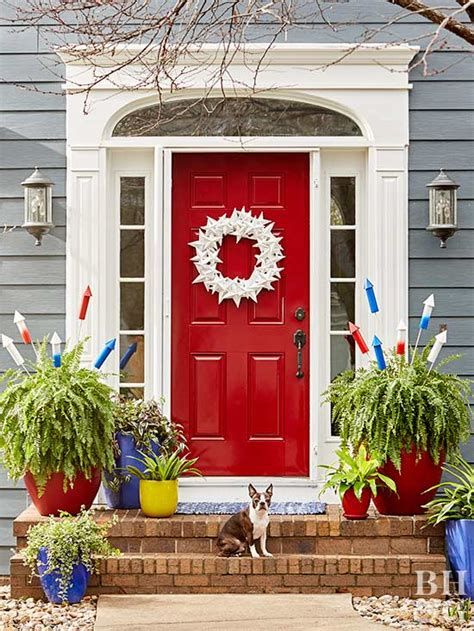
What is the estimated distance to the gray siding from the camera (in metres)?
5.91

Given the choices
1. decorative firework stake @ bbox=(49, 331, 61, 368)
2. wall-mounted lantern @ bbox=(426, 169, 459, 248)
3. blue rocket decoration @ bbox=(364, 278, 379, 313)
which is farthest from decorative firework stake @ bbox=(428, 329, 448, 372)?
decorative firework stake @ bbox=(49, 331, 61, 368)

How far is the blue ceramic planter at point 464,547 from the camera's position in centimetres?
505

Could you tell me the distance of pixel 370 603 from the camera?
5.01 meters

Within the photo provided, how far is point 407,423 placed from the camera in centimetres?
524

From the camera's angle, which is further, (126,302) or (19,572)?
(126,302)

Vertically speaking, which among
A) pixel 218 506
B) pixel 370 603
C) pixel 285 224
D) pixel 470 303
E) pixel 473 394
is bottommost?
pixel 370 603

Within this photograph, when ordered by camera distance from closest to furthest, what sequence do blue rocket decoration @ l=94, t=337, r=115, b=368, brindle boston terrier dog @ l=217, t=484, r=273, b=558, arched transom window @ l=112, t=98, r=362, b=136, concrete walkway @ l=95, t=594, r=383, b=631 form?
concrete walkway @ l=95, t=594, r=383, b=631 → brindle boston terrier dog @ l=217, t=484, r=273, b=558 → blue rocket decoration @ l=94, t=337, r=115, b=368 → arched transom window @ l=112, t=98, r=362, b=136

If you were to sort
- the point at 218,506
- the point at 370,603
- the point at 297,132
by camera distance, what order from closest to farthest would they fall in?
the point at 370,603, the point at 218,506, the point at 297,132

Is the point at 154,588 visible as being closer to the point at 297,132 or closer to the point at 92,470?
the point at 92,470

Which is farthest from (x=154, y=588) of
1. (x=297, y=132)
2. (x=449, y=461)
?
(x=297, y=132)

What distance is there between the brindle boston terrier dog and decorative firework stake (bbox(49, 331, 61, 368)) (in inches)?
46.0

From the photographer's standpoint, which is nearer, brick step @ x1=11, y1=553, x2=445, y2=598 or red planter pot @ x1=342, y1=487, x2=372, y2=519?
brick step @ x1=11, y1=553, x2=445, y2=598

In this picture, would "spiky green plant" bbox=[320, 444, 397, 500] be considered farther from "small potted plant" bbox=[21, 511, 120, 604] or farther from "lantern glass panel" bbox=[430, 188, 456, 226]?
"lantern glass panel" bbox=[430, 188, 456, 226]

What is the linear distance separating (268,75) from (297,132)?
1.17 feet
